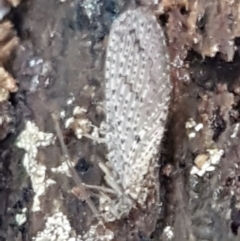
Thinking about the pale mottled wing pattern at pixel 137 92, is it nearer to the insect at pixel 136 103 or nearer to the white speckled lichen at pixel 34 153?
the insect at pixel 136 103

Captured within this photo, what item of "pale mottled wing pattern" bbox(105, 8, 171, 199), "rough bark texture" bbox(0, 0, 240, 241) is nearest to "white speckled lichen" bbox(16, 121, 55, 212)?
"rough bark texture" bbox(0, 0, 240, 241)

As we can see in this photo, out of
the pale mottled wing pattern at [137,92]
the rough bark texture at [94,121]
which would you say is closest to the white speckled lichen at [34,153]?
the rough bark texture at [94,121]

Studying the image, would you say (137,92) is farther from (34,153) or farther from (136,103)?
(34,153)

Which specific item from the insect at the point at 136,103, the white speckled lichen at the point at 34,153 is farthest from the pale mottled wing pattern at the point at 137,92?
the white speckled lichen at the point at 34,153

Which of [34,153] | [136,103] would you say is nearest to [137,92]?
[136,103]

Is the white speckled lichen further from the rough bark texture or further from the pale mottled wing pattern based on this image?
the pale mottled wing pattern

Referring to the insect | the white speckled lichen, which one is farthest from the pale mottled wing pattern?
the white speckled lichen
